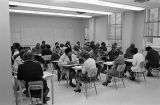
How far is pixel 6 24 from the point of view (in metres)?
2.47

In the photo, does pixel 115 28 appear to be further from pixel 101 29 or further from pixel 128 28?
pixel 128 28

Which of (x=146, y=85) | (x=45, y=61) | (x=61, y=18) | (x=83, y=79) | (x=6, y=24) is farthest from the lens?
(x=61, y=18)

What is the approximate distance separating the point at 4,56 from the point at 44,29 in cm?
938

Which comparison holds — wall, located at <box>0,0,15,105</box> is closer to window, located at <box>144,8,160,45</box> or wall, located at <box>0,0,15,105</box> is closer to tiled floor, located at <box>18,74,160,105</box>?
tiled floor, located at <box>18,74,160,105</box>

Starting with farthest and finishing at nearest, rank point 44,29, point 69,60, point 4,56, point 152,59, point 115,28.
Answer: point 44,29
point 115,28
point 152,59
point 69,60
point 4,56

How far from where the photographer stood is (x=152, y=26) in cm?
882

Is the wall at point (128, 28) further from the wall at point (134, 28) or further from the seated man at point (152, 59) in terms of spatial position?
the seated man at point (152, 59)

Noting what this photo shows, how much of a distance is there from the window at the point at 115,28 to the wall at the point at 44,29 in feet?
9.66

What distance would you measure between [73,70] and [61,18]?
25.9 ft

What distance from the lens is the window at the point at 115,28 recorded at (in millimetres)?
10477

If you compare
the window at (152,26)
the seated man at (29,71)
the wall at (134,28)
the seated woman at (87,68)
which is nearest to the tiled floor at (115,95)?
the seated woman at (87,68)

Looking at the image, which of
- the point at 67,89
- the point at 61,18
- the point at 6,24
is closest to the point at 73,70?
the point at 67,89

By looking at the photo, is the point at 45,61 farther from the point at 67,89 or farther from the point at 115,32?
the point at 115,32

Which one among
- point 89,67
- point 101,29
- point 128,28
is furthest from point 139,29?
point 89,67
